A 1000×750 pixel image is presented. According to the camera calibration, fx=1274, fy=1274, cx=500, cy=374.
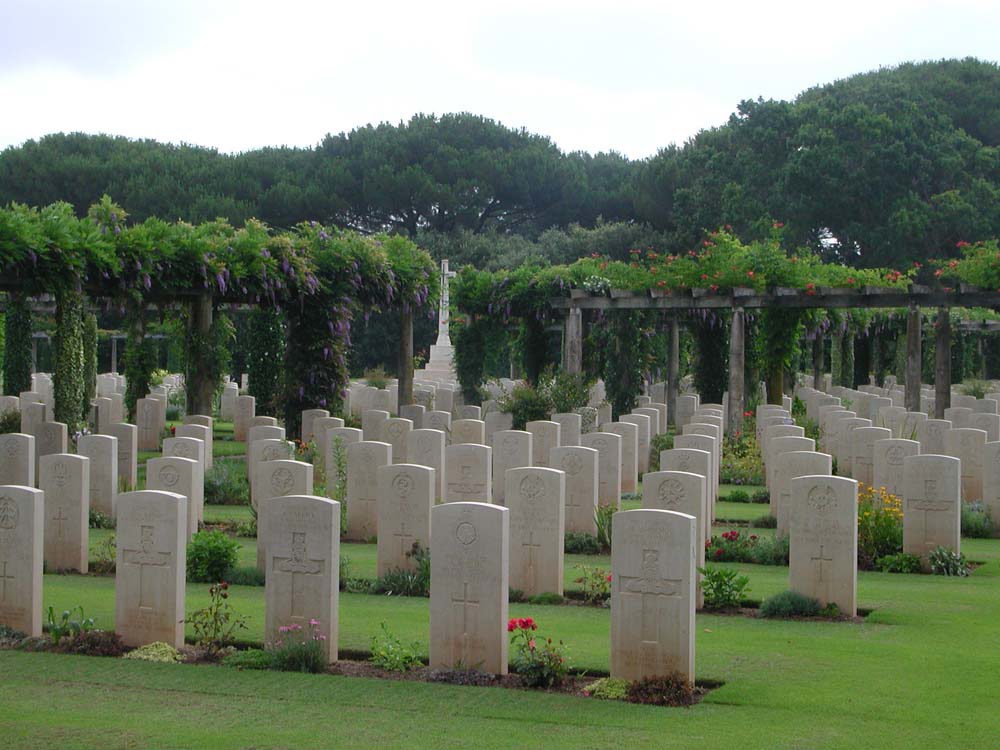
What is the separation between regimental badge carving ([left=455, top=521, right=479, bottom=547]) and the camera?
315 inches

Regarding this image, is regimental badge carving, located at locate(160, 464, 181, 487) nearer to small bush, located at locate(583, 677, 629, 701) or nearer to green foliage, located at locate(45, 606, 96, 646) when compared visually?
green foliage, located at locate(45, 606, 96, 646)

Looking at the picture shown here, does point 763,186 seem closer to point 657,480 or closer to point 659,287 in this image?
point 659,287

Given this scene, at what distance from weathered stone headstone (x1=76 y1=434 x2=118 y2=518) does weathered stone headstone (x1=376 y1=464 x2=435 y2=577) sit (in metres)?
4.30

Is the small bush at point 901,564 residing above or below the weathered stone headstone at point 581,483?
below

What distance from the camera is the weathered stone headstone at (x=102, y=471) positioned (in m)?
13.9

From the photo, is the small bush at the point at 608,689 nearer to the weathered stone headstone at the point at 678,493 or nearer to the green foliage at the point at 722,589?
the green foliage at the point at 722,589

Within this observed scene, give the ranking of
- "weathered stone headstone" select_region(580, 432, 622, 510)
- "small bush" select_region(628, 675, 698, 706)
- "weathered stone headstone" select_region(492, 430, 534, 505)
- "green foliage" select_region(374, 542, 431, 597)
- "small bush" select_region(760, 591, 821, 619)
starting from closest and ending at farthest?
"small bush" select_region(628, 675, 698, 706) → "small bush" select_region(760, 591, 821, 619) → "green foliage" select_region(374, 542, 431, 597) → "weathered stone headstone" select_region(580, 432, 622, 510) → "weathered stone headstone" select_region(492, 430, 534, 505)

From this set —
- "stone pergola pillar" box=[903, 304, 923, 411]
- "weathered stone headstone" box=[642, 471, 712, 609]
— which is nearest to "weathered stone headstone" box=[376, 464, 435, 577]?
"weathered stone headstone" box=[642, 471, 712, 609]

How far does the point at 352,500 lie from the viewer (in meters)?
13.6

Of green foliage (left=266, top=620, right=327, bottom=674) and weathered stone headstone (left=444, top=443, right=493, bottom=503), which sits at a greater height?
weathered stone headstone (left=444, top=443, right=493, bottom=503)

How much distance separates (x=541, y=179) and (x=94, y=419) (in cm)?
3362

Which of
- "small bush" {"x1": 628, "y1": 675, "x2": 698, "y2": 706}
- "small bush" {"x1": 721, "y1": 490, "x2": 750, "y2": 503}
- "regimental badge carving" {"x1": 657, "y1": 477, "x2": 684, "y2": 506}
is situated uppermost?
"regimental badge carving" {"x1": 657, "y1": 477, "x2": 684, "y2": 506}

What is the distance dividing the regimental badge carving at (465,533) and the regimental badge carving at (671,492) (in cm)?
346

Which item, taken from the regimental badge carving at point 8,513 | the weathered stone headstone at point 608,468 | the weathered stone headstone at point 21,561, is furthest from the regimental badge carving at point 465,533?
the weathered stone headstone at point 608,468
